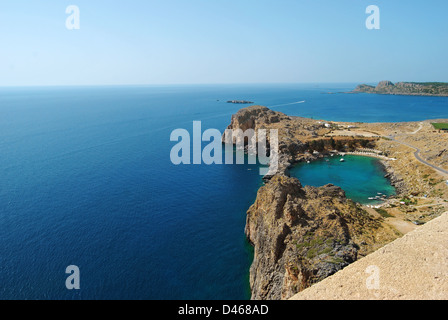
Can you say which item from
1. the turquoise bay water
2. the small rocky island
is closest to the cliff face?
the small rocky island

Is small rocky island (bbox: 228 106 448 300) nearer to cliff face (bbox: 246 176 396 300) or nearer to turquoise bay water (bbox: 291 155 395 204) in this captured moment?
cliff face (bbox: 246 176 396 300)

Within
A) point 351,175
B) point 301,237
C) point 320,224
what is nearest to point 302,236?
point 301,237

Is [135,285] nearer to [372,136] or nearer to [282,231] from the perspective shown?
[282,231]

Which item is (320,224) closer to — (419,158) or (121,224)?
(121,224)

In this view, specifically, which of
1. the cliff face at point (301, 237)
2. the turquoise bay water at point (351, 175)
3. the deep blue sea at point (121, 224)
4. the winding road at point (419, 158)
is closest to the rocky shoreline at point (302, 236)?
the cliff face at point (301, 237)

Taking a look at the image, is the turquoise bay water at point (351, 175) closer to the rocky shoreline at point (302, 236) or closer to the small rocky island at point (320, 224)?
the small rocky island at point (320, 224)

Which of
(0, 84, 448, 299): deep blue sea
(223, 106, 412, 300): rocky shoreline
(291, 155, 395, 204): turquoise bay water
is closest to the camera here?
(223, 106, 412, 300): rocky shoreline
